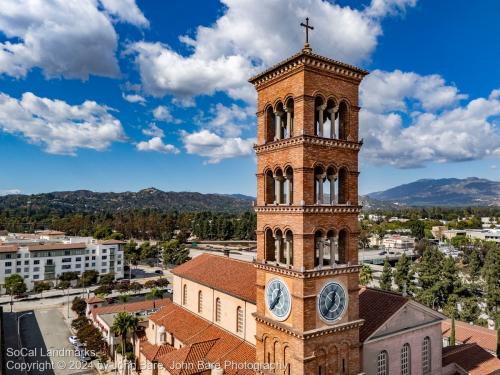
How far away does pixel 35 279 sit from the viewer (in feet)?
308

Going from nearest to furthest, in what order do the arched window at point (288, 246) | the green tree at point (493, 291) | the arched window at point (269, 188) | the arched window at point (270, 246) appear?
the arched window at point (288, 246), the arched window at point (270, 246), the arched window at point (269, 188), the green tree at point (493, 291)

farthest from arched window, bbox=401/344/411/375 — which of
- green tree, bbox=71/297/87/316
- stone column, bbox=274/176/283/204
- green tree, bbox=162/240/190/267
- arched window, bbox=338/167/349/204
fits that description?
green tree, bbox=162/240/190/267

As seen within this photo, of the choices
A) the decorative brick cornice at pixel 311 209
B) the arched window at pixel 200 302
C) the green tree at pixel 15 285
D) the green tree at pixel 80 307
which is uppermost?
the decorative brick cornice at pixel 311 209

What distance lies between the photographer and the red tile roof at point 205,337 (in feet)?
103

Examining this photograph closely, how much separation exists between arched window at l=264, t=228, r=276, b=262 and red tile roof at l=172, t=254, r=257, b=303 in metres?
6.47

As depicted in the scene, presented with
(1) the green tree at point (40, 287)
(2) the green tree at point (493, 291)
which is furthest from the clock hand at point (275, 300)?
(1) the green tree at point (40, 287)

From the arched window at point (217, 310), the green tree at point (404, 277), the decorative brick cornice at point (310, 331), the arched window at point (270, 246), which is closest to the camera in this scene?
the decorative brick cornice at point (310, 331)

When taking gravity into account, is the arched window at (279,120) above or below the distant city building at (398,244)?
above

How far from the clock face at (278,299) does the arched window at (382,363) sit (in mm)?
9723

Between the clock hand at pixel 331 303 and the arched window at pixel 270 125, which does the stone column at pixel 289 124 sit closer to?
the arched window at pixel 270 125

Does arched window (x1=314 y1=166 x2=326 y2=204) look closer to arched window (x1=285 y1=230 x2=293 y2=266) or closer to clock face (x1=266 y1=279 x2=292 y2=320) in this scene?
arched window (x1=285 y1=230 x2=293 y2=266)

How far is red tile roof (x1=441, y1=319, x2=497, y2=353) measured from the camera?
4576cm

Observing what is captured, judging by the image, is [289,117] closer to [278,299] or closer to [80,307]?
[278,299]

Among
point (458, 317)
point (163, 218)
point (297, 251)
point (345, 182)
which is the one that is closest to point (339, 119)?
point (345, 182)
